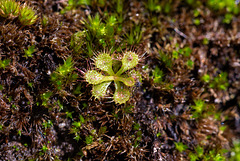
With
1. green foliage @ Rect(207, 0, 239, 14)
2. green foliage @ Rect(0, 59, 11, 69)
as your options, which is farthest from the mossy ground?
green foliage @ Rect(207, 0, 239, 14)

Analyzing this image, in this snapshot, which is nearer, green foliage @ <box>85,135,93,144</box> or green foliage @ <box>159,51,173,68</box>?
green foliage @ <box>85,135,93,144</box>

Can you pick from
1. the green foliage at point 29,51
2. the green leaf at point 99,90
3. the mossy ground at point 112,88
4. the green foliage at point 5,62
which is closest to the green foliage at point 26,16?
the mossy ground at point 112,88

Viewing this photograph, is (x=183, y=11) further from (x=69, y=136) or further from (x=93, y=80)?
(x=69, y=136)

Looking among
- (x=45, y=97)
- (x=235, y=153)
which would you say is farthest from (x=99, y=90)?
(x=235, y=153)

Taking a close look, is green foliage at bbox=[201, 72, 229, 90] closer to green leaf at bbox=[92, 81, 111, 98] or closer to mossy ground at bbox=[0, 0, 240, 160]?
mossy ground at bbox=[0, 0, 240, 160]

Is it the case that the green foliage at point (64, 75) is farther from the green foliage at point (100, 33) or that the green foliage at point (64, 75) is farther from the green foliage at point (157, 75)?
the green foliage at point (157, 75)

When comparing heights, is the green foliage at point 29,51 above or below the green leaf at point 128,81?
above

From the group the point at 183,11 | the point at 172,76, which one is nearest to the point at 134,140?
the point at 172,76
